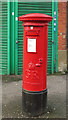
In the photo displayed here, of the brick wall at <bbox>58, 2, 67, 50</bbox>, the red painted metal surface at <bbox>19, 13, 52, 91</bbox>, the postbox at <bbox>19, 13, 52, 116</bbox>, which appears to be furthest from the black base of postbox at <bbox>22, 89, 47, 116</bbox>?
the brick wall at <bbox>58, 2, 67, 50</bbox>

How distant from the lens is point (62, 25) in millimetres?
7605

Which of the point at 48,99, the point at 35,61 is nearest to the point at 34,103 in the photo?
the point at 35,61

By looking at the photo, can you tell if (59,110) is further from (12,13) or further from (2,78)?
(12,13)

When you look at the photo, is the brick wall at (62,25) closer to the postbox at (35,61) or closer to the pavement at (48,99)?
the pavement at (48,99)

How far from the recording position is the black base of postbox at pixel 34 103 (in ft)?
13.6

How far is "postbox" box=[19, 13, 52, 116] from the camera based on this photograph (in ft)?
13.0

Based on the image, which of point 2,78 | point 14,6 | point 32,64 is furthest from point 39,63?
point 14,6

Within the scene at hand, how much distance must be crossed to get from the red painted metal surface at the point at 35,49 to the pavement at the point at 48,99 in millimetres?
622

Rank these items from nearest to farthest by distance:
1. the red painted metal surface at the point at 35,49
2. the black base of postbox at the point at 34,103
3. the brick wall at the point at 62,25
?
the red painted metal surface at the point at 35,49 < the black base of postbox at the point at 34,103 < the brick wall at the point at 62,25

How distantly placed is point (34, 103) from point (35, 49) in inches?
44.5

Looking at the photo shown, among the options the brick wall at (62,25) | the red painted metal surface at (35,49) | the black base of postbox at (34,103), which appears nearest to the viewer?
the red painted metal surface at (35,49)

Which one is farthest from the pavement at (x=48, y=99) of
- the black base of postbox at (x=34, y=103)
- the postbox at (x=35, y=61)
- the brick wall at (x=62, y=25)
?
the brick wall at (x=62, y=25)

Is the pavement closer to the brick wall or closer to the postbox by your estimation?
the postbox

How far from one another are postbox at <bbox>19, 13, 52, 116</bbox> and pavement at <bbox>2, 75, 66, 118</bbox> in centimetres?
28
